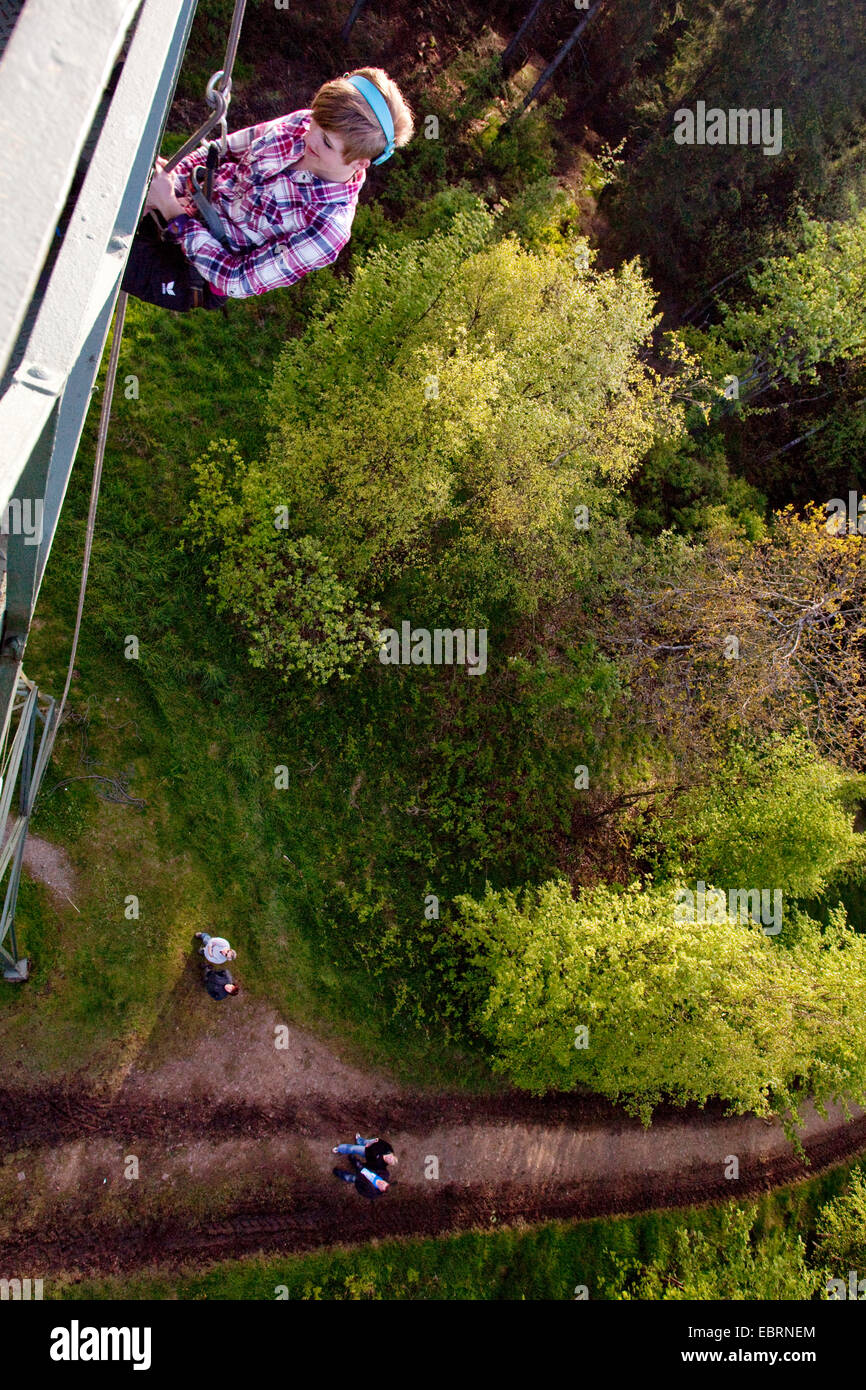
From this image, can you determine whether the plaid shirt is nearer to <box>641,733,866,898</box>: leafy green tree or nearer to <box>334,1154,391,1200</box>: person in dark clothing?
<box>641,733,866,898</box>: leafy green tree

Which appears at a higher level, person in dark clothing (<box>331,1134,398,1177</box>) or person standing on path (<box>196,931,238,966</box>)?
person standing on path (<box>196,931,238,966</box>)

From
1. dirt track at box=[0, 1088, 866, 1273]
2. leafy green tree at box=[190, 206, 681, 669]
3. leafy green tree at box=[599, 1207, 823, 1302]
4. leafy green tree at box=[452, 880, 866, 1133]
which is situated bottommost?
leafy green tree at box=[599, 1207, 823, 1302]

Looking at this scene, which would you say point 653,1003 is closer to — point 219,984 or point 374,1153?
point 374,1153

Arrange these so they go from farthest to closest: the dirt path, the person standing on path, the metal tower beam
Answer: the person standing on path, the dirt path, the metal tower beam

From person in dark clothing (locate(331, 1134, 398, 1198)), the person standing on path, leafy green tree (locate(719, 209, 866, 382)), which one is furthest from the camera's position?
leafy green tree (locate(719, 209, 866, 382))

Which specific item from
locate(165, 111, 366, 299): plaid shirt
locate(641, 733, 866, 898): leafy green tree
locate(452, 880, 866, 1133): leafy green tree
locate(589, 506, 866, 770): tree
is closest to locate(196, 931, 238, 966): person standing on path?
locate(452, 880, 866, 1133): leafy green tree
